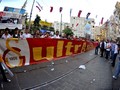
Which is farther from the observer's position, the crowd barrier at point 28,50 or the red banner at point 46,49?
the red banner at point 46,49

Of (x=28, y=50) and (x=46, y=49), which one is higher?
(x=28, y=50)

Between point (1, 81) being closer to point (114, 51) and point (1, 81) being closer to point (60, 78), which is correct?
point (60, 78)

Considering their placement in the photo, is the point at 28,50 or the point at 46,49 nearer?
the point at 28,50

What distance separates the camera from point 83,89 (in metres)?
Answer: 9.84

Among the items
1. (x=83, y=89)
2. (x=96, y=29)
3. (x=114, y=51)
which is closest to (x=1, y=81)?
(x=83, y=89)

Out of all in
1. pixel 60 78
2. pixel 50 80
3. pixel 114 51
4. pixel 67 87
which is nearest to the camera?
pixel 67 87

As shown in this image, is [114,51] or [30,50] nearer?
[30,50]

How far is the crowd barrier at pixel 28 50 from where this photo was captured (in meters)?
11.7

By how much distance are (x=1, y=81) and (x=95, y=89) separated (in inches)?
130

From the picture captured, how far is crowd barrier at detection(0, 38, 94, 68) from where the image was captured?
38.5ft

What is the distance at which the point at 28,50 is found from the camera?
1349 centimetres

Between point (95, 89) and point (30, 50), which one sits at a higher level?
point (30, 50)

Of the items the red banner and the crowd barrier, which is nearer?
the crowd barrier

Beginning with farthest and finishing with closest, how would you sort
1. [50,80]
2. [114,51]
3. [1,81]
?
[114,51] → [50,80] → [1,81]
